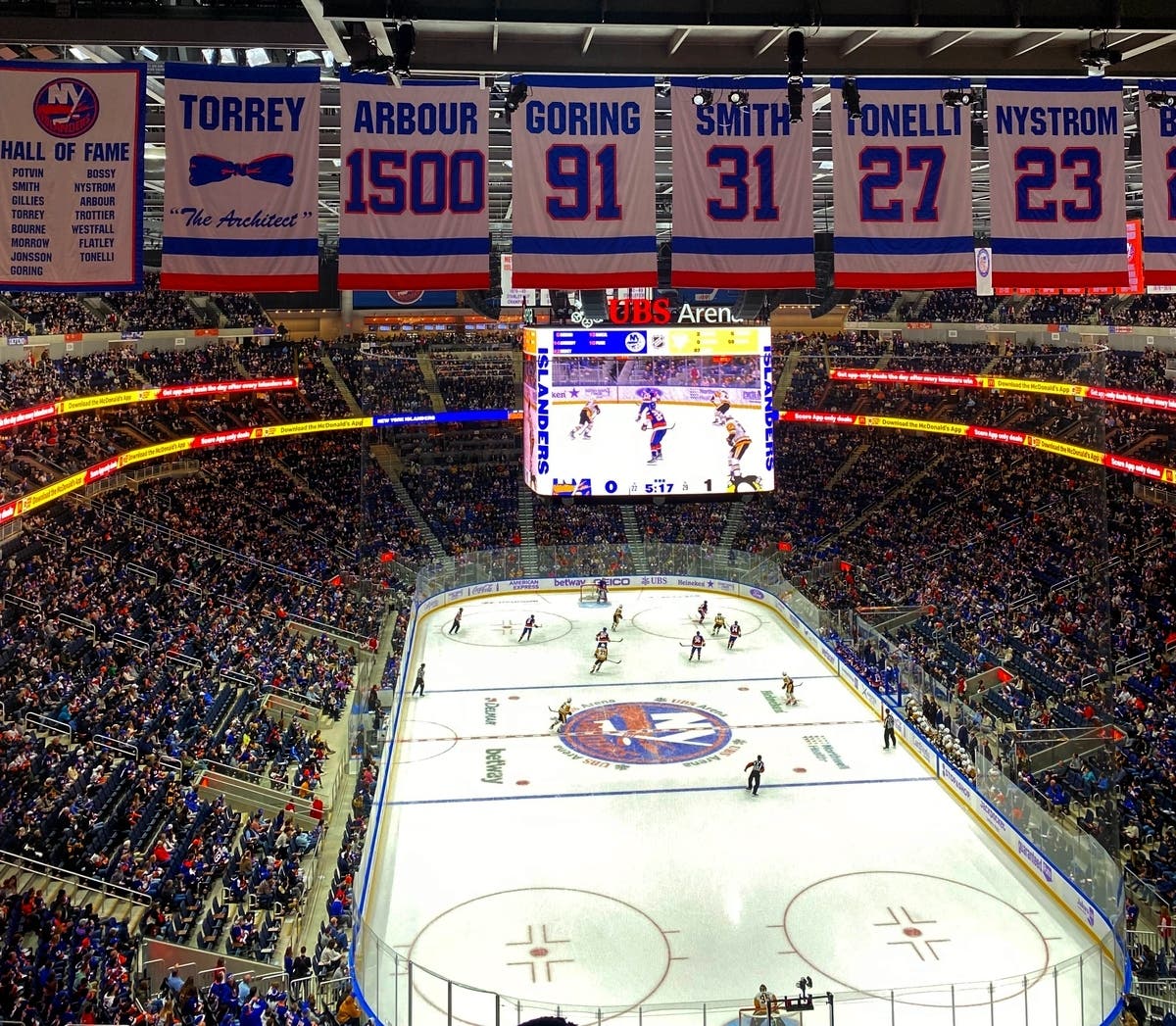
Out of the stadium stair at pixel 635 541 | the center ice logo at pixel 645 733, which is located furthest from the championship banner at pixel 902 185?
the stadium stair at pixel 635 541

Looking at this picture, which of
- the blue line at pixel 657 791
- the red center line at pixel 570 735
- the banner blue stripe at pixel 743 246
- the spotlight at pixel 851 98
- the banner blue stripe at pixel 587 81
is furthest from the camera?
the red center line at pixel 570 735

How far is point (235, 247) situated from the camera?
11.3 meters

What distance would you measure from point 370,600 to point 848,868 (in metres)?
19.8

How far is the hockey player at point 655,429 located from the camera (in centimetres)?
2681

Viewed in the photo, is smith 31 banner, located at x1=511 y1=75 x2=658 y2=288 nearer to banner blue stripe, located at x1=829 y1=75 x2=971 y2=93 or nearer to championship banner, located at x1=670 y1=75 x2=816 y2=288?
championship banner, located at x1=670 y1=75 x2=816 y2=288

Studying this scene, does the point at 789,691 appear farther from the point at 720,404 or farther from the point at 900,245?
the point at 900,245

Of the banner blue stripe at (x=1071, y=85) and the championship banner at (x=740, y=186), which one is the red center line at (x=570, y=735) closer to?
the championship banner at (x=740, y=186)

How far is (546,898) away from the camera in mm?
18781

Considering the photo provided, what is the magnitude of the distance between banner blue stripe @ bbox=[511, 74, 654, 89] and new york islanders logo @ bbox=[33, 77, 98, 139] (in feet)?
14.2

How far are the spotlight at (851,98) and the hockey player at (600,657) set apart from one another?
22.0 metres

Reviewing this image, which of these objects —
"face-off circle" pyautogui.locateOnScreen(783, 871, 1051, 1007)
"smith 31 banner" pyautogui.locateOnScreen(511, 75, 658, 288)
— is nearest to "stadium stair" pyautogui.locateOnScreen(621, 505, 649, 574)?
"face-off circle" pyautogui.locateOnScreen(783, 871, 1051, 1007)

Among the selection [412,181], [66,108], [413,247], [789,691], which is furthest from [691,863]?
[66,108]

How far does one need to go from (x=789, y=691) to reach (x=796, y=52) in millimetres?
21123

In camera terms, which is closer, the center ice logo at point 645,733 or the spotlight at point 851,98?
the spotlight at point 851,98
